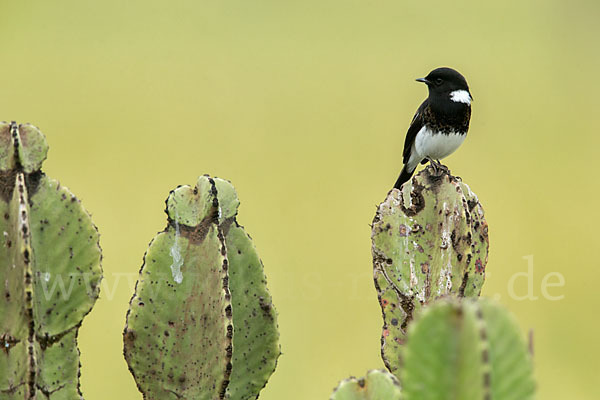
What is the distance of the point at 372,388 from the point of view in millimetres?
1029

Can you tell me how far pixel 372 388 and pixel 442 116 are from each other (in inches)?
66.8

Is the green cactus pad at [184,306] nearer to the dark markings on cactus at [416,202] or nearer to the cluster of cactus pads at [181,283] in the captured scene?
the cluster of cactus pads at [181,283]

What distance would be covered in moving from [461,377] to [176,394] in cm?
86

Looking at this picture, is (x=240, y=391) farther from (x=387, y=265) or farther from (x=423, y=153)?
(x=423, y=153)

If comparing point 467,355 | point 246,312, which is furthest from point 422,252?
point 467,355

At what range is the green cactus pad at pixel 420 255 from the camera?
156 centimetres

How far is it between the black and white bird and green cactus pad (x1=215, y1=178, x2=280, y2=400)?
117 cm

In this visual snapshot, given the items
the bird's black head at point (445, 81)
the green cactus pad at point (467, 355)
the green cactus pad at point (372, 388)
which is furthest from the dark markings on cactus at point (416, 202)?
the bird's black head at point (445, 81)

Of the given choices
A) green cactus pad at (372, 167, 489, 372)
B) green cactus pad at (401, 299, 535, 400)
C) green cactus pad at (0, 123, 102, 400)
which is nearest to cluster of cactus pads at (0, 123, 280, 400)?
green cactus pad at (0, 123, 102, 400)

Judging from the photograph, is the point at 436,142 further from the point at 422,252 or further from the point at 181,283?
the point at 181,283

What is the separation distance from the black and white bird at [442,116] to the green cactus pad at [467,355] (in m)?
1.82

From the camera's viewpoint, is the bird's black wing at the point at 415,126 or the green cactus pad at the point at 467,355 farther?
the bird's black wing at the point at 415,126

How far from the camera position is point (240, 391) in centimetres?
152

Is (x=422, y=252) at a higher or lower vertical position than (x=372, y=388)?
higher
